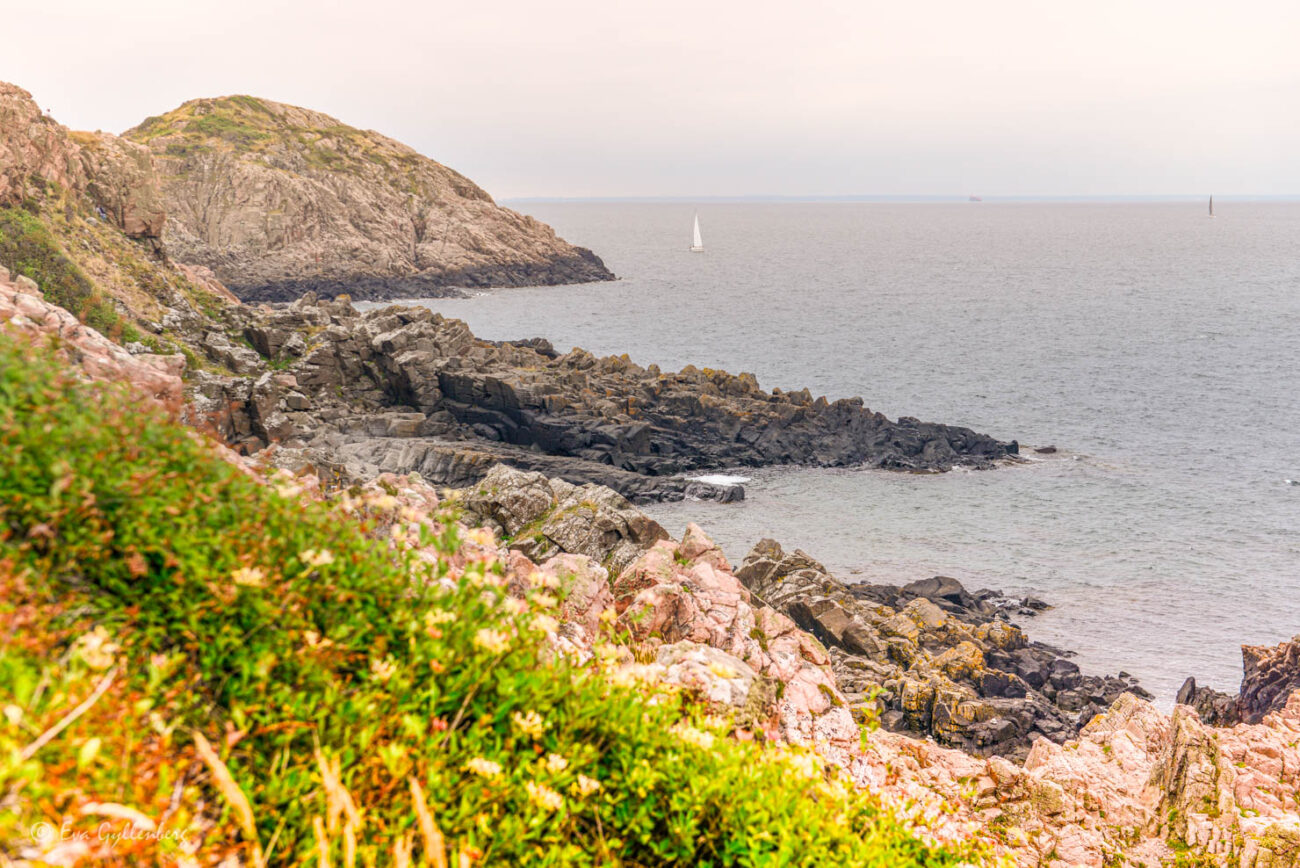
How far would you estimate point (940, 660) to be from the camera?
2433cm

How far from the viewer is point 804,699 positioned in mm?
11289

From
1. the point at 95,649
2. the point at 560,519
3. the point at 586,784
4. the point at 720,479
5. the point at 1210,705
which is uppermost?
the point at 95,649

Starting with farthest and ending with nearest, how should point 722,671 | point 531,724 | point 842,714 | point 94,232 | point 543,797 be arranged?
point 94,232 → point 842,714 → point 722,671 → point 531,724 → point 543,797

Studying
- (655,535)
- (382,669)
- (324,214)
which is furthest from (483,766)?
(324,214)

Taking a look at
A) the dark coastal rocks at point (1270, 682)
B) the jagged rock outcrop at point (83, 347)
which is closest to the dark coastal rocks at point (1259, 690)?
the dark coastal rocks at point (1270, 682)

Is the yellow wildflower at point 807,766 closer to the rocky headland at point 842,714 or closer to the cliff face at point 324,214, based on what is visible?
the rocky headland at point 842,714

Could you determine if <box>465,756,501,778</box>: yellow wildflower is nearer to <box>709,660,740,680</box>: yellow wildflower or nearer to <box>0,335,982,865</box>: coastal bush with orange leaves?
<box>0,335,982,865</box>: coastal bush with orange leaves

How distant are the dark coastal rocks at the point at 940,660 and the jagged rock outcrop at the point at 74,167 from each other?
32721 millimetres

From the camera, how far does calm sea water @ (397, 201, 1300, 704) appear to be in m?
33.2

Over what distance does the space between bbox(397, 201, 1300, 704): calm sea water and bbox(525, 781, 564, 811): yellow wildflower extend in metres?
27.0

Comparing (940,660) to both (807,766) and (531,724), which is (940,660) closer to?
(807,766)

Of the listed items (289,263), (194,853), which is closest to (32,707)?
(194,853)

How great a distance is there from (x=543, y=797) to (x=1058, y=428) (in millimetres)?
59538

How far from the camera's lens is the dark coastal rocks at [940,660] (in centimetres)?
1995
